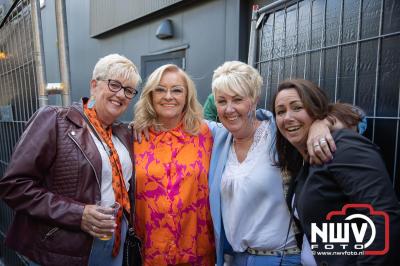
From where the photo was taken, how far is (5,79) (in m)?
3.98

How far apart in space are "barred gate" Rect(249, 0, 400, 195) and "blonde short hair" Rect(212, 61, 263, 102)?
619 mm

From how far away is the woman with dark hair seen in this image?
131cm

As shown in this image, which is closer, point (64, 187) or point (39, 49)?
point (64, 187)

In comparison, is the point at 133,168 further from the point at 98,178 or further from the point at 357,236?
the point at 357,236

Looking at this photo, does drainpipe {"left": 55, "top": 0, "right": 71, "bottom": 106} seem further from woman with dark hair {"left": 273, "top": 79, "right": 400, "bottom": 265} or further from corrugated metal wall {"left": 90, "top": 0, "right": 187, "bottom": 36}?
corrugated metal wall {"left": 90, "top": 0, "right": 187, "bottom": 36}

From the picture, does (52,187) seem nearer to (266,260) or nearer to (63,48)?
(63,48)

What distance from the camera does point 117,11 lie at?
7.22 metres

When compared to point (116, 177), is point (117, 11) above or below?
above

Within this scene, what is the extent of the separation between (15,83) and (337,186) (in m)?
3.49

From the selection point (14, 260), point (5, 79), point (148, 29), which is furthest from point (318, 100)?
point (148, 29)

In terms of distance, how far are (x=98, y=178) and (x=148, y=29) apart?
5189 mm

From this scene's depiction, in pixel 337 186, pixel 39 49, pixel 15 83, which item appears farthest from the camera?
pixel 15 83

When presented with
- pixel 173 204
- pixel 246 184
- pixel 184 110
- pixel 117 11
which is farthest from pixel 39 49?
pixel 117 11

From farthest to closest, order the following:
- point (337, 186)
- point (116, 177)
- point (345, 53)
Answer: point (345, 53)
point (116, 177)
point (337, 186)
